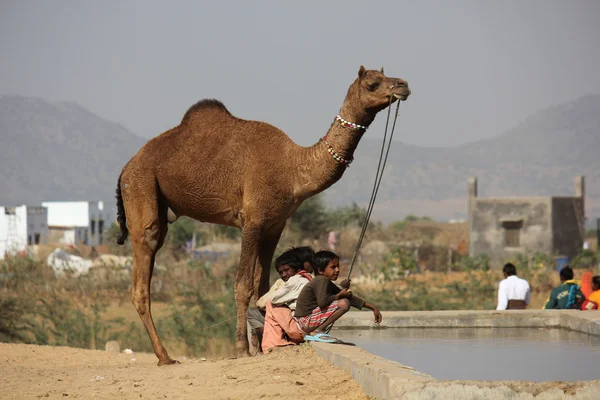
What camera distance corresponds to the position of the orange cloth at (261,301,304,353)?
959 cm

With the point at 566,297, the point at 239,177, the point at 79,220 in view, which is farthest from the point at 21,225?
the point at 239,177

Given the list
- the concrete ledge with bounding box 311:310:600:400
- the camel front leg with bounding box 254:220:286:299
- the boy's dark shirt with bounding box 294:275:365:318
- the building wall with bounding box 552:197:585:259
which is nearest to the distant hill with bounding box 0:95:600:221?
the building wall with bounding box 552:197:585:259

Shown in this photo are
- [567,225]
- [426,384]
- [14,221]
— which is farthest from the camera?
[14,221]

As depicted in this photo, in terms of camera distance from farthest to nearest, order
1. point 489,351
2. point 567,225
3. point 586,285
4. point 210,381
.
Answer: point 567,225 → point 586,285 → point 489,351 → point 210,381

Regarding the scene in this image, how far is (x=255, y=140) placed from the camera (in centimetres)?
1047

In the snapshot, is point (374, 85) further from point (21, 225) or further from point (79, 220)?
point (79, 220)

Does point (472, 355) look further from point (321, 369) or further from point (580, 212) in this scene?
point (580, 212)

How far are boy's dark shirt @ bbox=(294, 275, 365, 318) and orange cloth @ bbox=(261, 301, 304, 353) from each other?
0.77 feet

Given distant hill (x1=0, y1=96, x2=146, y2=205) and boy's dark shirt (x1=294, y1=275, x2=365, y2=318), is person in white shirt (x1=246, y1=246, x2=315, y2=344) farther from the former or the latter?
distant hill (x1=0, y1=96, x2=146, y2=205)

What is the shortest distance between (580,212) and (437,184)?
11615 cm

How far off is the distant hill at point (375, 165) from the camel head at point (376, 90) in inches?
4663

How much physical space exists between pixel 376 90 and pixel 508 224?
35.8 m

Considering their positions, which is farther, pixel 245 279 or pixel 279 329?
pixel 245 279

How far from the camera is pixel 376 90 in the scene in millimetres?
9914
